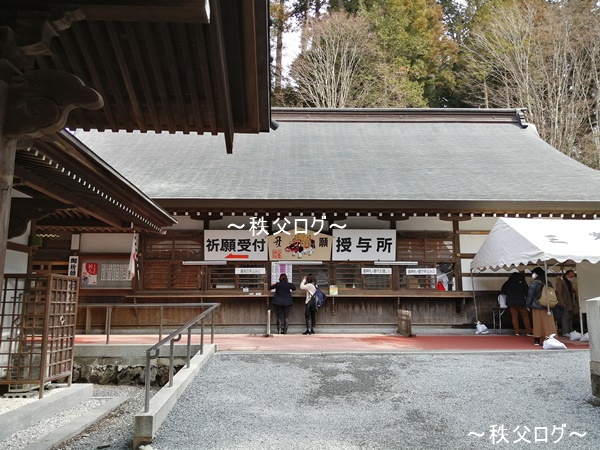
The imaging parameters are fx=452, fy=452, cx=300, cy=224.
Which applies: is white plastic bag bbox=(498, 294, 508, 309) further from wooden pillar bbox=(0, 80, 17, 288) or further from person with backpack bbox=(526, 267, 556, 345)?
wooden pillar bbox=(0, 80, 17, 288)

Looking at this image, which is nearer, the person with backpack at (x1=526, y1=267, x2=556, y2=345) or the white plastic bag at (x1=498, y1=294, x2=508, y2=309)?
the person with backpack at (x1=526, y1=267, x2=556, y2=345)

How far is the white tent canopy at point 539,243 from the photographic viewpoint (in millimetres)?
7258

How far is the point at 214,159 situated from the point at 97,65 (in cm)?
939

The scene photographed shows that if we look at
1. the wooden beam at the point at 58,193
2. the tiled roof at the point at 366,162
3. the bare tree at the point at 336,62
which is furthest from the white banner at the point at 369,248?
the bare tree at the point at 336,62

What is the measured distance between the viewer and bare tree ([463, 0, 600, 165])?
63.7 feet

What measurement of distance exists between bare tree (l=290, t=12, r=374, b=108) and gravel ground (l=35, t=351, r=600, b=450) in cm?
1690

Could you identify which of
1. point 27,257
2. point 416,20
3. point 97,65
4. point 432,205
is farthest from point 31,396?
point 416,20

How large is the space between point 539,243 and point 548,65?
1638 centimetres

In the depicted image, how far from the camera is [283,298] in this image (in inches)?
357

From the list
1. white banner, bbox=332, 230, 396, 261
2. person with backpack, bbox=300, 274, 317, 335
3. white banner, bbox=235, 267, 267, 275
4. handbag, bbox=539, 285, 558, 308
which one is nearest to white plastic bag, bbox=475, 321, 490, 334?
handbag, bbox=539, 285, 558, 308

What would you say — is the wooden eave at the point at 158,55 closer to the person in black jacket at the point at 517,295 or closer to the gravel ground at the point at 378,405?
the gravel ground at the point at 378,405

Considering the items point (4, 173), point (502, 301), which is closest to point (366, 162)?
point (502, 301)

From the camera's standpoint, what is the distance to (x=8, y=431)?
4527mm

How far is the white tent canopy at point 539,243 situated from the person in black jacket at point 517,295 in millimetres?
699
